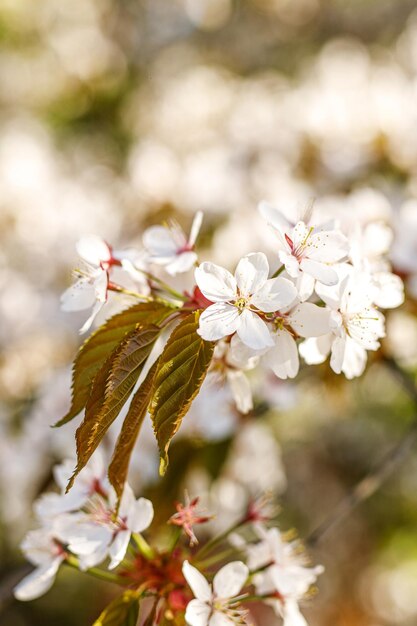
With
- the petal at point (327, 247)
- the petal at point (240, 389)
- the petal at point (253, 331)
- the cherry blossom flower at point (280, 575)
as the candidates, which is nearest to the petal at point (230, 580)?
the cherry blossom flower at point (280, 575)

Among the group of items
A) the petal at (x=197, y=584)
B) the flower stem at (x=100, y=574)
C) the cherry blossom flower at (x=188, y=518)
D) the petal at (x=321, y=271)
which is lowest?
the flower stem at (x=100, y=574)

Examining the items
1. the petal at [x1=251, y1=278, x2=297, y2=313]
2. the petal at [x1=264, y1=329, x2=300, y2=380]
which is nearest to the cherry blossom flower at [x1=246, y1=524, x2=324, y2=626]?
the petal at [x1=264, y1=329, x2=300, y2=380]

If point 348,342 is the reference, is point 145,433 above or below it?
below

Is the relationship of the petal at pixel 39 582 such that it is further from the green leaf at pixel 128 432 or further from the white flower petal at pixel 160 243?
the white flower petal at pixel 160 243

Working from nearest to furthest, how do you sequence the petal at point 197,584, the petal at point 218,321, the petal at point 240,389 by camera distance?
1. the petal at point 218,321
2. the petal at point 197,584
3. the petal at point 240,389

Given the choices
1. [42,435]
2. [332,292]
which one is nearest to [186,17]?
[42,435]

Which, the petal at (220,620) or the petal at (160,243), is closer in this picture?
the petal at (220,620)

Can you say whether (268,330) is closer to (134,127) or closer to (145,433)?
(145,433)
